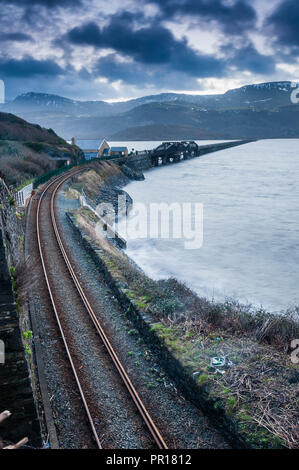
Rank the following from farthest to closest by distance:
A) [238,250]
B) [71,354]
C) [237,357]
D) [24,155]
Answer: [24,155]
[238,250]
[71,354]
[237,357]

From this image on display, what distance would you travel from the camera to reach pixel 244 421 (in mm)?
7613

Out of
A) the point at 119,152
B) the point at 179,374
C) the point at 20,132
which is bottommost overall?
the point at 179,374

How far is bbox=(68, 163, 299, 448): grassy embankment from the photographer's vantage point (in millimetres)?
7570

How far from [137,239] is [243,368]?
68.4ft

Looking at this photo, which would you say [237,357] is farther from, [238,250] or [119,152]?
[119,152]

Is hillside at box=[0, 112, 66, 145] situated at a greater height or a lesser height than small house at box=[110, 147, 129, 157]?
greater

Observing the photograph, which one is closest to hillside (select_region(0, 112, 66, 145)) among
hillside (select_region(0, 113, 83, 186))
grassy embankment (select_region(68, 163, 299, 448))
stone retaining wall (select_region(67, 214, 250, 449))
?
hillside (select_region(0, 113, 83, 186))

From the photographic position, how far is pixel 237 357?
9.66m

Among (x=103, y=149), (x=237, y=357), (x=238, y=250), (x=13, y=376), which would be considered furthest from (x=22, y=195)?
(x=103, y=149)

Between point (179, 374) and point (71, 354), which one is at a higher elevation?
point (71, 354)

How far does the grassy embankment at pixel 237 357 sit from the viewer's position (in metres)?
7.57

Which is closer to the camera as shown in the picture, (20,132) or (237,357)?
(237,357)

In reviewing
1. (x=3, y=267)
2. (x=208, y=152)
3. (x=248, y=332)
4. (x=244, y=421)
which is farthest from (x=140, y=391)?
(x=208, y=152)

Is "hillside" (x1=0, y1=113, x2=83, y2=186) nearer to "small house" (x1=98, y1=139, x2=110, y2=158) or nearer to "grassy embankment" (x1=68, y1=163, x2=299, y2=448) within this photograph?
"small house" (x1=98, y1=139, x2=110, y2=158)
